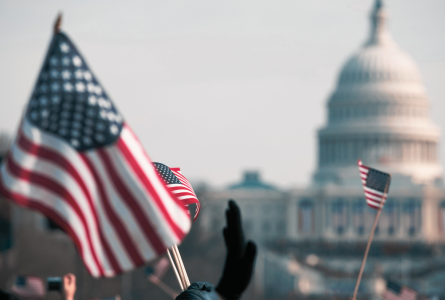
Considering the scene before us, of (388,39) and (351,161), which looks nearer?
(351,161)

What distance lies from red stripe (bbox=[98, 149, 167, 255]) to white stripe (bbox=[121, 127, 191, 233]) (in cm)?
15

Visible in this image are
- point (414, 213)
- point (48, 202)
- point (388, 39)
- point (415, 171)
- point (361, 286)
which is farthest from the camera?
point (388, 39)

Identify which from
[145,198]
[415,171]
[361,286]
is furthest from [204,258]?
[145,198]

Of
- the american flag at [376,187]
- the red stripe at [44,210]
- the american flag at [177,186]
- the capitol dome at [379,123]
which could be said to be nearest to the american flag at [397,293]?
the american flag at [376,187]

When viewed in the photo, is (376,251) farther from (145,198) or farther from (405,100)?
(145,198)

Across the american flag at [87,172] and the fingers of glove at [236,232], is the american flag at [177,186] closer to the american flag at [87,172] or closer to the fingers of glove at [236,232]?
the american flag at [87,172]

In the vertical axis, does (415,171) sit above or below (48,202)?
below

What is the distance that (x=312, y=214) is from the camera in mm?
140500

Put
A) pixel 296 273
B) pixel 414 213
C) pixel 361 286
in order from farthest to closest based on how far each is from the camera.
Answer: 1. pixel 414 213
2. pixel 296 273
3. pixel 361 286

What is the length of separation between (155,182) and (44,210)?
0.76 metres

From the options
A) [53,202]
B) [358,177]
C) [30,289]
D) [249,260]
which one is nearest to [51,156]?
[53,202]

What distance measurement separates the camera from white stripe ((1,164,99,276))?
263 inches

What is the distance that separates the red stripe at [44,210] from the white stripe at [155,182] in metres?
0.61

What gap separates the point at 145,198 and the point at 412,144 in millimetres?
144029
